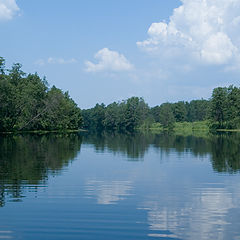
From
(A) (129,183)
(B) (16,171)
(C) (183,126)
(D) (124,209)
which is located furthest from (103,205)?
(C) (183,126)

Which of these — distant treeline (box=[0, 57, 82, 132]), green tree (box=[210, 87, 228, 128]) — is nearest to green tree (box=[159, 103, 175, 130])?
green tree (box=[210, 87, 228, 128])

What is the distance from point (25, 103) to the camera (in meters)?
91.4

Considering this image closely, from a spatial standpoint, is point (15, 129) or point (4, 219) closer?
point (4, 219)

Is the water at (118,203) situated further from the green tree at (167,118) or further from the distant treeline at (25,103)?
the green tree at (167,118)

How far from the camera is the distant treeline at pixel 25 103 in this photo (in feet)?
273

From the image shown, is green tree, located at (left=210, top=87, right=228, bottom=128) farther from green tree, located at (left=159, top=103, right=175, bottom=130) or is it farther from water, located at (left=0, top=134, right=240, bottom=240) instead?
water, located at (left=0, top=134, right=240, bottom=240)

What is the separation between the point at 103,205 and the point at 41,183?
678 cm

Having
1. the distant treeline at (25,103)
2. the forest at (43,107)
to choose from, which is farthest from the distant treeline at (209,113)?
the distant treeline at (25,103)

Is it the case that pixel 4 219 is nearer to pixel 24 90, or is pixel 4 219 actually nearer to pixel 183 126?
pixel 24 90

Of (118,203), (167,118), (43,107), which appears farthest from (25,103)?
(167,118)

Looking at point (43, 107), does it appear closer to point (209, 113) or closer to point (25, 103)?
point (25, 103)

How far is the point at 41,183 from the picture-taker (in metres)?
21.7

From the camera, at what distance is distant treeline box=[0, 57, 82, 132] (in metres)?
83.1

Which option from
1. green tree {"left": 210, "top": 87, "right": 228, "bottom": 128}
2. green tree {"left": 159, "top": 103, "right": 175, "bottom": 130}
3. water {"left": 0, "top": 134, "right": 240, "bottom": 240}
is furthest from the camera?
green tree {"left": 159, "top": 103, "right": 175, "bottom": 130}
